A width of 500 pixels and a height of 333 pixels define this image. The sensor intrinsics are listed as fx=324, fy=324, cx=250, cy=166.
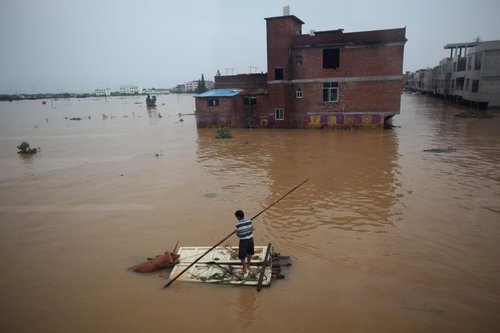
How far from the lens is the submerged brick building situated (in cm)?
2650

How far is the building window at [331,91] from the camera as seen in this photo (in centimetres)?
2823

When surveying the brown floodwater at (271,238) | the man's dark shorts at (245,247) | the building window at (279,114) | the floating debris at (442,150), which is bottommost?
the brown floodwater at (271,238)

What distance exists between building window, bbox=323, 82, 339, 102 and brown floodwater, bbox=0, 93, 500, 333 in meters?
10.2

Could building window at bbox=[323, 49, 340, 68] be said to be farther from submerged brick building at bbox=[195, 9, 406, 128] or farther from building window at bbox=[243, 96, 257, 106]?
building window at bbox=[243, 96, 257, 106]

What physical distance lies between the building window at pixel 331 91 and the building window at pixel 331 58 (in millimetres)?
1528

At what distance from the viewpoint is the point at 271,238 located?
9.09 meters

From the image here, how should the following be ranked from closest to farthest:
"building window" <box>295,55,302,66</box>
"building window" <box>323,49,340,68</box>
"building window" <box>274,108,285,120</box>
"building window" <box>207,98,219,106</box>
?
"building window" <box>323,49,340,68</box> < "building window" <box>295,55,302,66</box> < "building window" <box>274,108,285,120</box> < "building window" <box>207,98,219,106</box>

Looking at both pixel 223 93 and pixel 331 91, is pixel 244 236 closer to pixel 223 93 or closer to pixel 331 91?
pixel 331 91

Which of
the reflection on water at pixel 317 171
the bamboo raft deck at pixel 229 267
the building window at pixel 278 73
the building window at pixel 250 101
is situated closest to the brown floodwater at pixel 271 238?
the reflection on water at pixel 317 171

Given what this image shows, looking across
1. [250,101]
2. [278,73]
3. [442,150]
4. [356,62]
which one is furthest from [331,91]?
[442,150]

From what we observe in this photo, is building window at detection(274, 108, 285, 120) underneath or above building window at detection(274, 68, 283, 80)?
underneath

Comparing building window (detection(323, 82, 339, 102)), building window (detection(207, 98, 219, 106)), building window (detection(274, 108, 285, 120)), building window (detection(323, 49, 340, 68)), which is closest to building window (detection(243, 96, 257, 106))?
building window (detection(274, 108, 285, 120))

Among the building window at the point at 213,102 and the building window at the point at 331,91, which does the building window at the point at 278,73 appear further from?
the building window at the point at 213,102

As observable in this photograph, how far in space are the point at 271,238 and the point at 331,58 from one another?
23.1m
